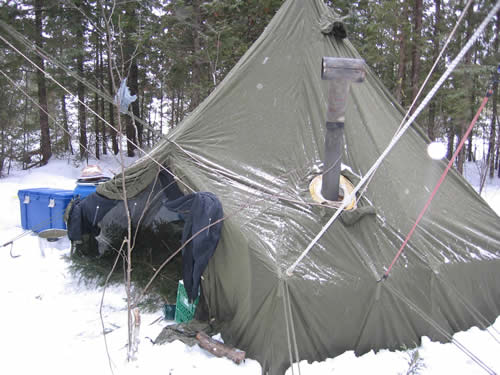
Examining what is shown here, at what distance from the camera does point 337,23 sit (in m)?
4.03

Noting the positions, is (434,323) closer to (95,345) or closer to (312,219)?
(312,219)

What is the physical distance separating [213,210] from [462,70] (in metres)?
2.31

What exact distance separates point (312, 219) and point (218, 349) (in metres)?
1.33

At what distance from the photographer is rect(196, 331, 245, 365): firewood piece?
2659 millimetres

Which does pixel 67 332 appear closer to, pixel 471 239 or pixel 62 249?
pixel 62 249

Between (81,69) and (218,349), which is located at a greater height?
(81,69)

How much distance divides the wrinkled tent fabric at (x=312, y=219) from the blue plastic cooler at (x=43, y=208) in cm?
212

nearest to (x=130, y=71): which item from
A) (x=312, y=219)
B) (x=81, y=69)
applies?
(x=81, y=69)

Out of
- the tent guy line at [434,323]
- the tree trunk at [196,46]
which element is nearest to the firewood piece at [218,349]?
the tent guy line at [434,323]

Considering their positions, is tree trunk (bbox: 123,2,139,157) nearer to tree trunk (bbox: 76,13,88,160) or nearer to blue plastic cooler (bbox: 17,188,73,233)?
tree trunk (bbox: 76,13,88,160)

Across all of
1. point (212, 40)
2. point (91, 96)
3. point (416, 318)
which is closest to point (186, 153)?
point (416, 318)

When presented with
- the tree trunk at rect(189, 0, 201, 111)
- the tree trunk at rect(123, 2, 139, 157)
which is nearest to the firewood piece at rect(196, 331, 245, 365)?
the tree trunk at rect(189, 0, 201, 111)

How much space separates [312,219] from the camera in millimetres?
3031

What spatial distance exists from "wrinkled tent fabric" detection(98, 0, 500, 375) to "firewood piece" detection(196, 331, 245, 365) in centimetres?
12
